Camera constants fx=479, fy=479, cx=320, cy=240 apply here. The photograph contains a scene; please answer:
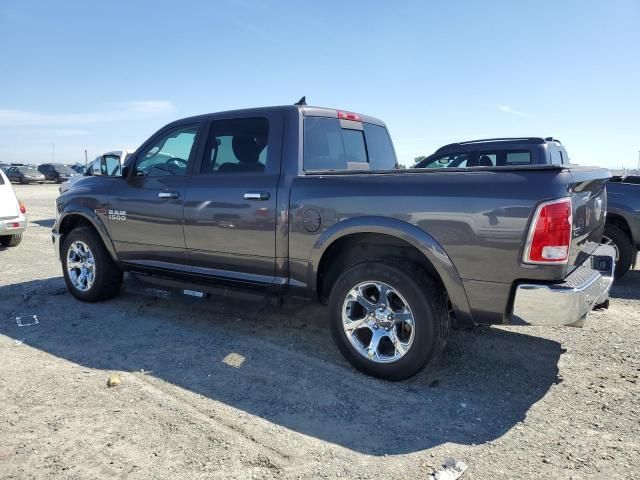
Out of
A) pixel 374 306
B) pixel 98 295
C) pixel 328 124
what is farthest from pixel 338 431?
pixel 98 295

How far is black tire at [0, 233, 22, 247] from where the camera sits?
891 centimetres

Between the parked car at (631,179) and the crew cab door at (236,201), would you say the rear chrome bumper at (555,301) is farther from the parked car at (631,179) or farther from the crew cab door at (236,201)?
the parked car at (631,179)

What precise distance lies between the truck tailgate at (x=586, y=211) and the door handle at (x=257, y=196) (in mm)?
2145

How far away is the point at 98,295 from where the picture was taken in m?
5.24

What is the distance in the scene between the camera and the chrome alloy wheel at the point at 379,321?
334 cm

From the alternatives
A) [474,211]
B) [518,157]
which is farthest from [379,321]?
[518,157]

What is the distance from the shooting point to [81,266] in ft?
17.5

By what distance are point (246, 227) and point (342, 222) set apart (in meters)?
0.91

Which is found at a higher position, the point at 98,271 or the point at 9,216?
the point at 9,216

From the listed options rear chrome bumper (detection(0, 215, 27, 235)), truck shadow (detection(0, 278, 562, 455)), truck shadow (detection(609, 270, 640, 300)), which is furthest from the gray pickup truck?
rear chrome bumper (detection(0, 215, 27, 235))

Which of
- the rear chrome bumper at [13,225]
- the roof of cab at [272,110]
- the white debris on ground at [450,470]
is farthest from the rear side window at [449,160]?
the rear chrome bumper at [13,225]

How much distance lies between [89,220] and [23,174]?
117 ft

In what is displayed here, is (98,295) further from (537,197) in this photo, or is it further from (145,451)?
(537,197)

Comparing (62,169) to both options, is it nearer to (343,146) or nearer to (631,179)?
(343,146)
